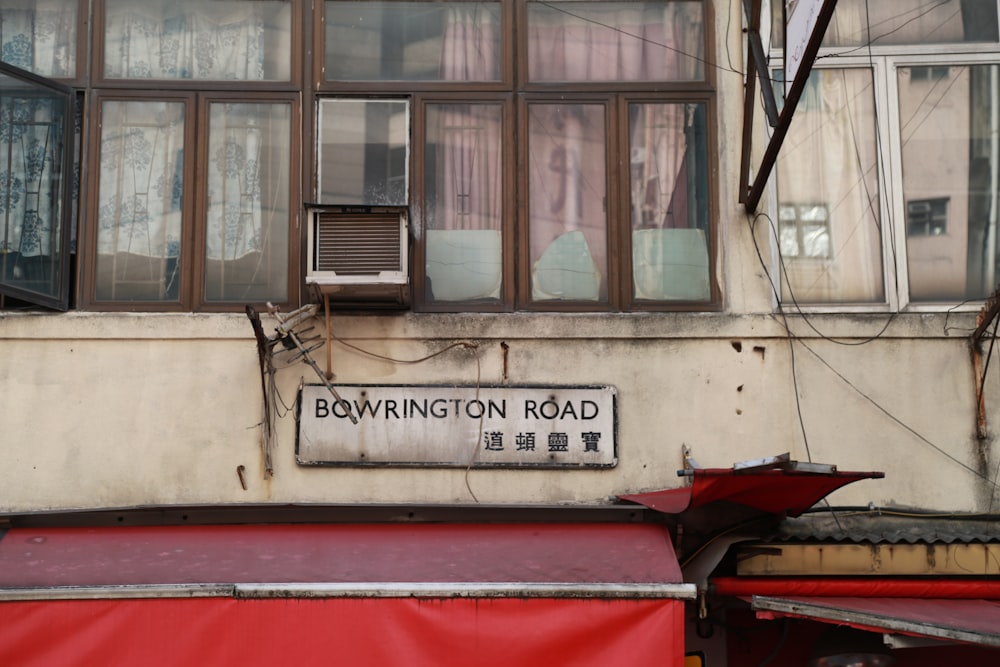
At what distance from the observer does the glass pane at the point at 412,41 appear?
27.1 ft

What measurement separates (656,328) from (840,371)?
3.93 feet

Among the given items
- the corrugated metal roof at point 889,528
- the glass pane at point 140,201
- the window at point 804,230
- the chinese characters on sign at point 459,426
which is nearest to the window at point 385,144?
the glass pane at point 140,201

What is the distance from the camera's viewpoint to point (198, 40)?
8297 mm

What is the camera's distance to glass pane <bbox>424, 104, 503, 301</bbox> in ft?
26.3

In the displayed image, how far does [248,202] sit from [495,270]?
5.62ft

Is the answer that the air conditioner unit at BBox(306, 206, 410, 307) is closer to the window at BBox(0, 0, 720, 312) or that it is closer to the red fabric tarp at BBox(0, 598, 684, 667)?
the window at BBox(0, 0, 720, 312)

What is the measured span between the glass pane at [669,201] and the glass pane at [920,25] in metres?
0.92

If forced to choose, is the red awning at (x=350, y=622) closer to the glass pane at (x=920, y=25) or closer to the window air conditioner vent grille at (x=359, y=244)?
the window air conditioner vent grille at (x=359, y=244)

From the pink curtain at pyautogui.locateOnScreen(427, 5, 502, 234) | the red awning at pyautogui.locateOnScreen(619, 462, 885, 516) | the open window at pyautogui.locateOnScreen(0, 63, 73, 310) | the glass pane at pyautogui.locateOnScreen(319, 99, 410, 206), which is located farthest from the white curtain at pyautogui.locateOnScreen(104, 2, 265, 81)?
the red awning at pyautogui.locateOnScreen(619, 462, 885, 516)

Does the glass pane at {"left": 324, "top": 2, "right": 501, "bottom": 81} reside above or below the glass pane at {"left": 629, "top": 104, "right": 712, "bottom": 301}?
above

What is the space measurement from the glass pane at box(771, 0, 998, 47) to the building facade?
0.02 meters

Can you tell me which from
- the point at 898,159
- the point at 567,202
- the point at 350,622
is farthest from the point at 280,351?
the point at 898,159

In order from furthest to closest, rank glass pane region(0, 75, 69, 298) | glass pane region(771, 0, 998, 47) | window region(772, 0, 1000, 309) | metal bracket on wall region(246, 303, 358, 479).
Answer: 1. glass pane region(771, 0, 998, 47)
2. window region(772, 0, 1000, 309)
3. glass pane region(0, 75, 69, 298)
4. metal bracket on wall region(246, 303, 358, 479)

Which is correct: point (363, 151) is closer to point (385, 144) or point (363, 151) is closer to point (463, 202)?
point (385, 144)
